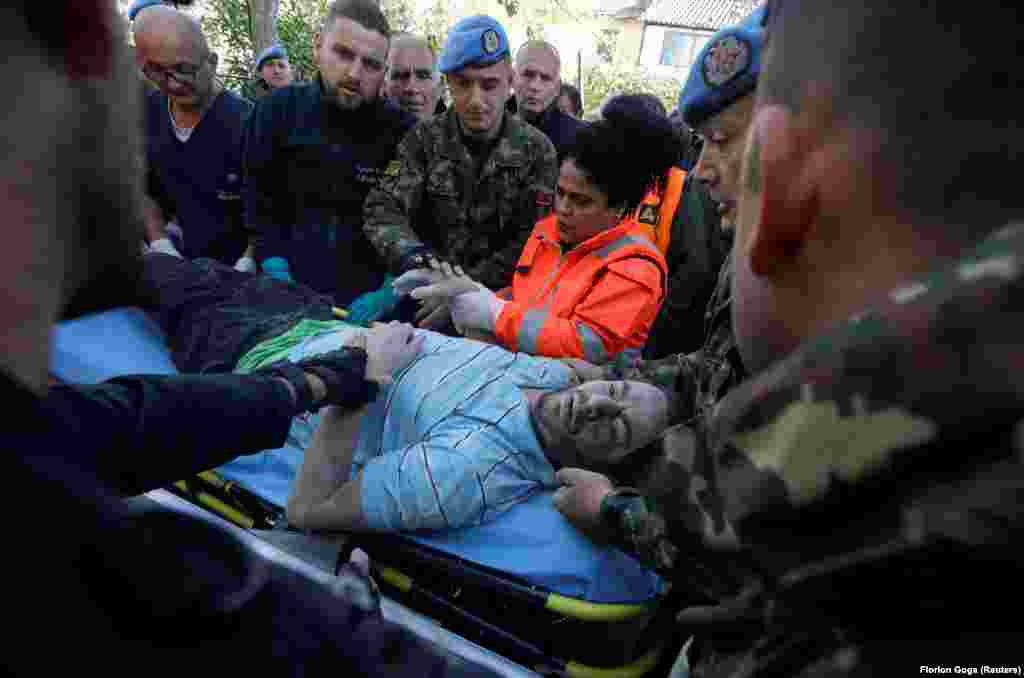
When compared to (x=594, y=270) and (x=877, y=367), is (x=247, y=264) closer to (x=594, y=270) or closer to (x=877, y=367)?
(x=594, y=270)

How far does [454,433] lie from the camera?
6.78 feet

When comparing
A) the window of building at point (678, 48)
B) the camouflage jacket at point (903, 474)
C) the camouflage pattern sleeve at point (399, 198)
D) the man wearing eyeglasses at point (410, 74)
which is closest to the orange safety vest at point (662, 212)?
the camouflage pattern sleeve at point (399, 198)

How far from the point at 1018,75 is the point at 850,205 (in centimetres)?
17

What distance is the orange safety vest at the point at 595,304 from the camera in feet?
8.59

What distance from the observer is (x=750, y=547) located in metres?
0.66

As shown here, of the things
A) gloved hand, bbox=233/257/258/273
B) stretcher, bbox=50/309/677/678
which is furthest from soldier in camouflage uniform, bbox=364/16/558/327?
stretcher, bbox=50/309/677/678

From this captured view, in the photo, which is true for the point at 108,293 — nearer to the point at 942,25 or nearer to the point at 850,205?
the point at 850,205

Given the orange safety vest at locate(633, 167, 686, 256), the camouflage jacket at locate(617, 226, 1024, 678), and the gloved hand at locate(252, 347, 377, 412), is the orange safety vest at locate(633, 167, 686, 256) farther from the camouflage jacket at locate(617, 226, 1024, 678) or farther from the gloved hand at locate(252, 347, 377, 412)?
the camouflage jacket at locate(617, 226, 1024, 678)

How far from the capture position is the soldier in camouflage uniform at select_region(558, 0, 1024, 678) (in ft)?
1.64

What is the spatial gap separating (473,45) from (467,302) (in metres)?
1.44

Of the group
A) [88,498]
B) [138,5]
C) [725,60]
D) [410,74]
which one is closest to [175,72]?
[138,5]

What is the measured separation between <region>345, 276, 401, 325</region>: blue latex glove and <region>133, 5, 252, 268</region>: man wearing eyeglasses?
86 cm

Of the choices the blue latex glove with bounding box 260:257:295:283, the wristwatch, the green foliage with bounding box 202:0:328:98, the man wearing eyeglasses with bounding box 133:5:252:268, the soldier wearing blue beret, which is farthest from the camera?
the green foliage with bounding box 202:0:328:98

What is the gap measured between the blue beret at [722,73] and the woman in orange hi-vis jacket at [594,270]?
1.60ft
